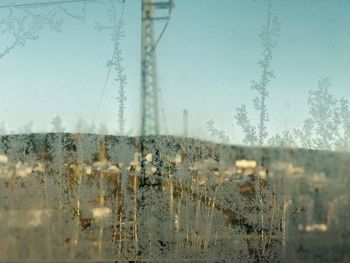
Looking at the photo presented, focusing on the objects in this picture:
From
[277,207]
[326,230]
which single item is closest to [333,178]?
[326,230]

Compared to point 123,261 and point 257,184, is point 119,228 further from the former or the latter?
point 257,184

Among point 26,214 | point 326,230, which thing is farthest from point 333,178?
point 26,214

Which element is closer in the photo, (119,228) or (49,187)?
(119,228)

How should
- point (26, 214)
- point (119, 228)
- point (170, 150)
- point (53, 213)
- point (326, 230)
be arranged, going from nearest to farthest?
point (326, 230) → point (26, 214) → point (53, 213) → point (119, 228) → point (170, 150)

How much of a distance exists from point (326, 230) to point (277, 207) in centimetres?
372

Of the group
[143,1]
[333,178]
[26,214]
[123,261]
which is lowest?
[123,261]

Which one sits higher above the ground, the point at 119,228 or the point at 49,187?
the point at 49,187

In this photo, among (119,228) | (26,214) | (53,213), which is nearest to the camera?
(26,214)

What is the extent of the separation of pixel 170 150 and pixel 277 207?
2867 mm

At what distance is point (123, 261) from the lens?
8.20 meters

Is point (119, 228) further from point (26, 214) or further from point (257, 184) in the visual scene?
point (257, 184)

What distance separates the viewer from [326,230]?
7473 mm

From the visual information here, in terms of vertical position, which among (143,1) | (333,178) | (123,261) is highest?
(143,1)

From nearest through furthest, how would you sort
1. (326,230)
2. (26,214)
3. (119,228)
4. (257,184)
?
(326,230)
(26,214)
(119,228)
(257,184)
